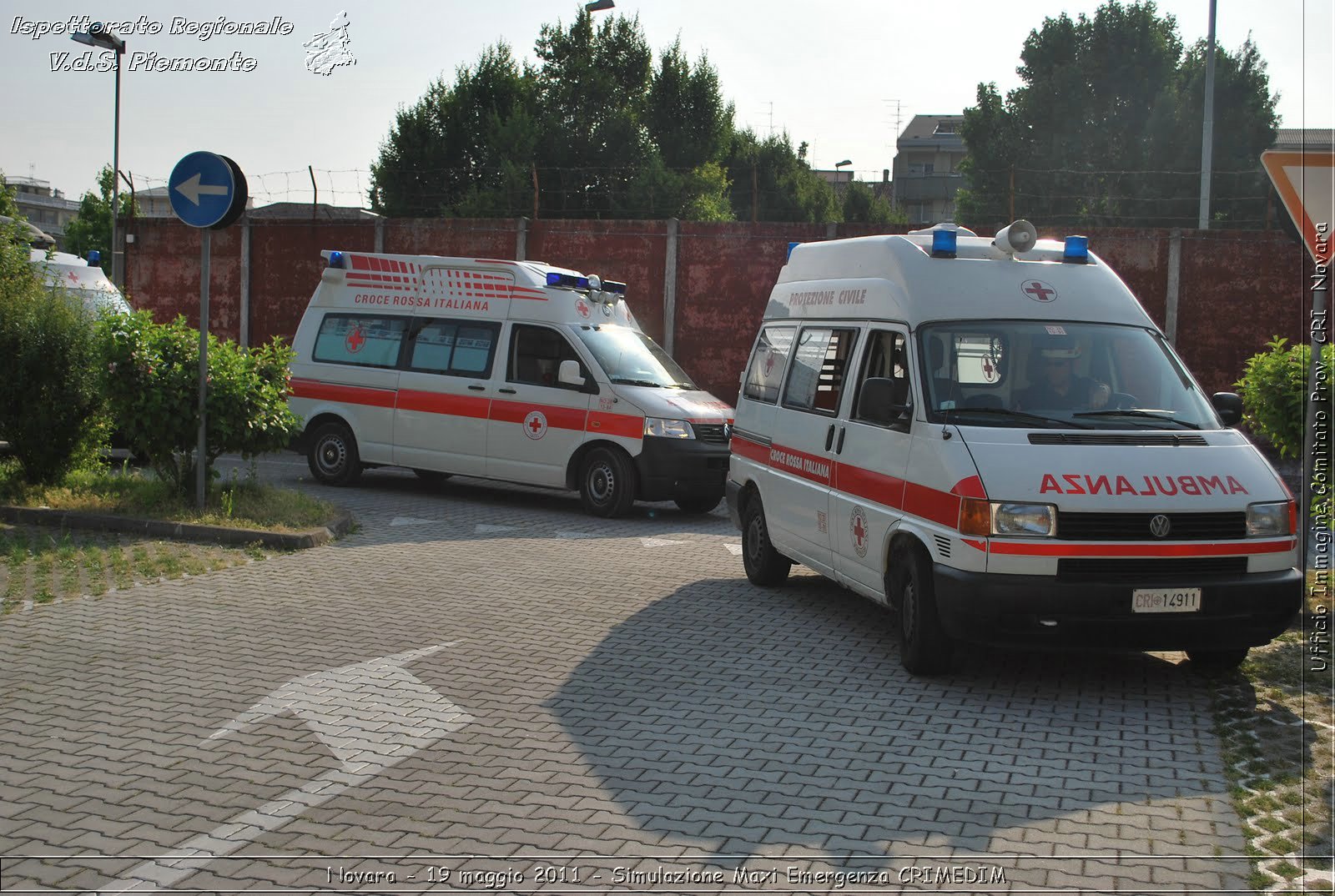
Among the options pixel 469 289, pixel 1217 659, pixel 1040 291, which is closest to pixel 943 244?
pixel 1040 291

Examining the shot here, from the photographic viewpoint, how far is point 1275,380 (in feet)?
30.0

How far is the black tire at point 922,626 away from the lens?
22.9ft

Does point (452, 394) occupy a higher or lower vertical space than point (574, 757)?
higher

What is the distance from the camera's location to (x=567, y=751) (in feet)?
18.7

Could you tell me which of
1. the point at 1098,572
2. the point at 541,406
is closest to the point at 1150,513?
the point at 1098,572

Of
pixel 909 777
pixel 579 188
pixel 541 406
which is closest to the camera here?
pixel 909 777

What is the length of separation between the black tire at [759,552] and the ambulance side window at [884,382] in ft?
6.09

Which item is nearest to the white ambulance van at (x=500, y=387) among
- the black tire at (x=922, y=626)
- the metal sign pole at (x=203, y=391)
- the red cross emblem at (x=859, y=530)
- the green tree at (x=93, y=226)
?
the metal sign pole at (x=203, y=391)

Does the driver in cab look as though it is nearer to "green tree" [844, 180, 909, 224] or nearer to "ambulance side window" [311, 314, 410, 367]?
"ambulance side window" [311, 314, 410, 367]

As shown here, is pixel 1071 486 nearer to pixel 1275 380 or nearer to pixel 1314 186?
pixel 1314 186

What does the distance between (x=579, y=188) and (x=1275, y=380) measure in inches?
1454

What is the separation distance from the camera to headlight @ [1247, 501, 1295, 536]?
21.8 feet

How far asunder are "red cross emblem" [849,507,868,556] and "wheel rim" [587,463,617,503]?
5708 mm

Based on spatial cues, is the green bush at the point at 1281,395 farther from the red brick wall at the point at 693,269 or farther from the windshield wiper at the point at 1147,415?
the red brick wall at the point at 693,269
